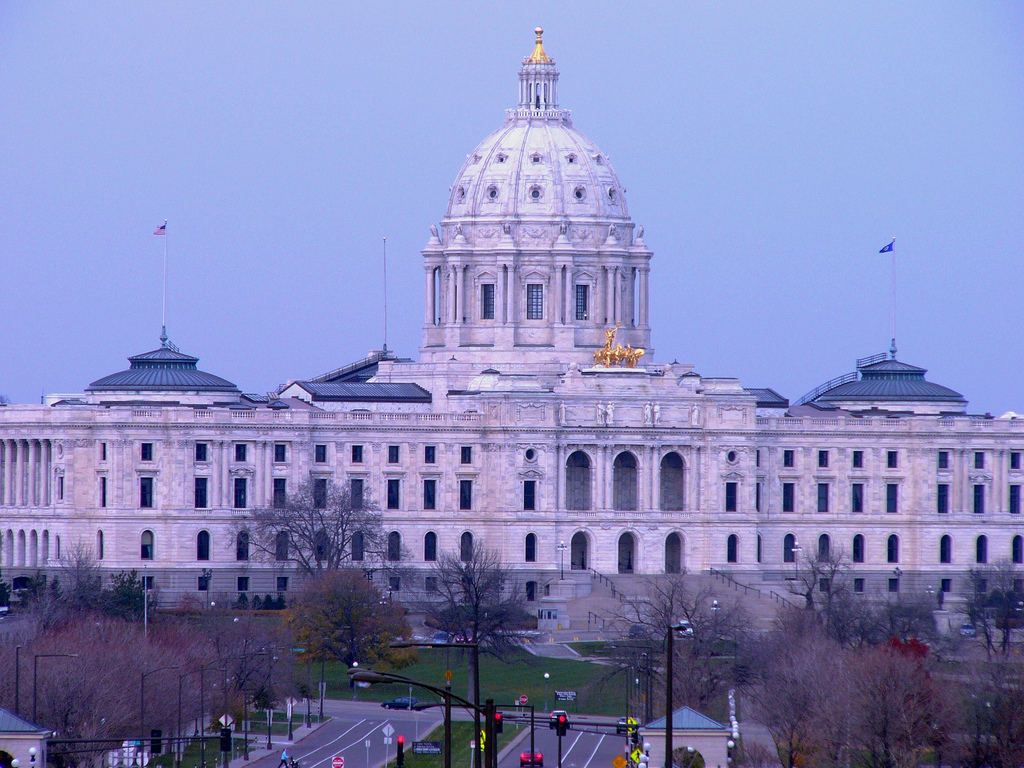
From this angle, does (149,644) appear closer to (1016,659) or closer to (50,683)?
(50,683)

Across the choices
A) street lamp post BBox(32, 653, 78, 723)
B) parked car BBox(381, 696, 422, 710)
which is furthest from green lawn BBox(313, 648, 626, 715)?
street lamp post BBox(32, 653, 78, 723)

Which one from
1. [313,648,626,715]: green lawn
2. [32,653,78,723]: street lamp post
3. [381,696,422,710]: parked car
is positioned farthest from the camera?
[313,648,626,715]: green lawn

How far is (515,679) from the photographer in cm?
16612

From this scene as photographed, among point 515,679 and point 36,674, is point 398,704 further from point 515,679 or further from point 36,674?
point 36,674

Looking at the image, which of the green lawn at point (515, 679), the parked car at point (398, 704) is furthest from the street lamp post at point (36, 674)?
the green lawn at point (515, 679)

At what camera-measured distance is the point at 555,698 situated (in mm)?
155000

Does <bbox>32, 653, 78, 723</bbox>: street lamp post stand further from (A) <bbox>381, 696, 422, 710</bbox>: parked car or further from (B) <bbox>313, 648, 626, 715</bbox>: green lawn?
(B) <bbox>313, 648, 626, 715</bbox>: green lawn

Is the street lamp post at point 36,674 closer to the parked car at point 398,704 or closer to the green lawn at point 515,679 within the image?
the parked car at point 398,704

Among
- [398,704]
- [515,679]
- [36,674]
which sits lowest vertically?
[398,704]

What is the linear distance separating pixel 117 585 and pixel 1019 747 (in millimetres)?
70604

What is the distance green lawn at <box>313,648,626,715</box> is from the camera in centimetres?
15638

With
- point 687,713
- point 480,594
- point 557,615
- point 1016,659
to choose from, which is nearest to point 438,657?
point 480,594

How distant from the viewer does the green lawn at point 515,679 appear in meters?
156

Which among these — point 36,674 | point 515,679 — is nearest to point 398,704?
point 515,679
